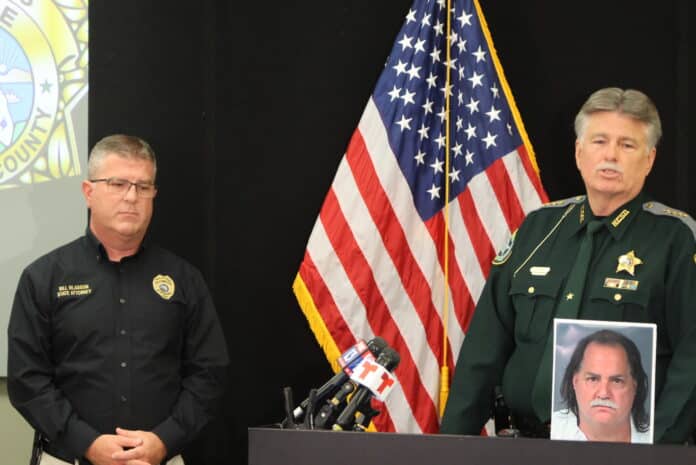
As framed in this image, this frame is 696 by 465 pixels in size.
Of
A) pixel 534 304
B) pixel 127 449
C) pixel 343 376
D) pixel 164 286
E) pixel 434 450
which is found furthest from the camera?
pixel 164 286

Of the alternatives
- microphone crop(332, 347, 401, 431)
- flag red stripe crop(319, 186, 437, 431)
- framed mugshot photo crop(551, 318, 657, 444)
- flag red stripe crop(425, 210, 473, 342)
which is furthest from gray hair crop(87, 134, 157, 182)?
framed mugshot photo crop(551, 318, 657, 444)

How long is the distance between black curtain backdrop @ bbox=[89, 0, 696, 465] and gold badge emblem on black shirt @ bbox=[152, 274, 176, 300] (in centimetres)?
77

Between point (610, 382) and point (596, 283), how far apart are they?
1.00m

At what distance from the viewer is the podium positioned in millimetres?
1671

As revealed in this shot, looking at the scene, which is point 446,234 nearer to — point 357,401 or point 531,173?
point 531,173

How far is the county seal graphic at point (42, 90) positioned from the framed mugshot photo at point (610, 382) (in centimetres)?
264

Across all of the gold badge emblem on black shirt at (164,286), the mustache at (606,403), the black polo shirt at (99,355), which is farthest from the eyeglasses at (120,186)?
the mustache at (606,403)

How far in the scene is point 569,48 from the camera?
4266mm

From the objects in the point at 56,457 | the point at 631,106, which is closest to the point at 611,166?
the point at 631,106

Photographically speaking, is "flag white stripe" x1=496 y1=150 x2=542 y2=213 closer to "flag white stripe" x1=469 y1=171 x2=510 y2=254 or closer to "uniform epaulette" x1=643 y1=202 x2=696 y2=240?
"flag white stripe" x1=469 y1=171 x2=510 y2=254

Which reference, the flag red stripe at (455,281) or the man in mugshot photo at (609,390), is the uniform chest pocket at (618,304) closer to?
the man in mugshot photo at (609,390)

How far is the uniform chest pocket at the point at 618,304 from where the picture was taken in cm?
290

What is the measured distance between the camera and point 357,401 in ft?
6.87

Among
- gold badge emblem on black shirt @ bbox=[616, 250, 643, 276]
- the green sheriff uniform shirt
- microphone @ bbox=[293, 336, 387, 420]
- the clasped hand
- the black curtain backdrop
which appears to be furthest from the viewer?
the black curtain backdrop
